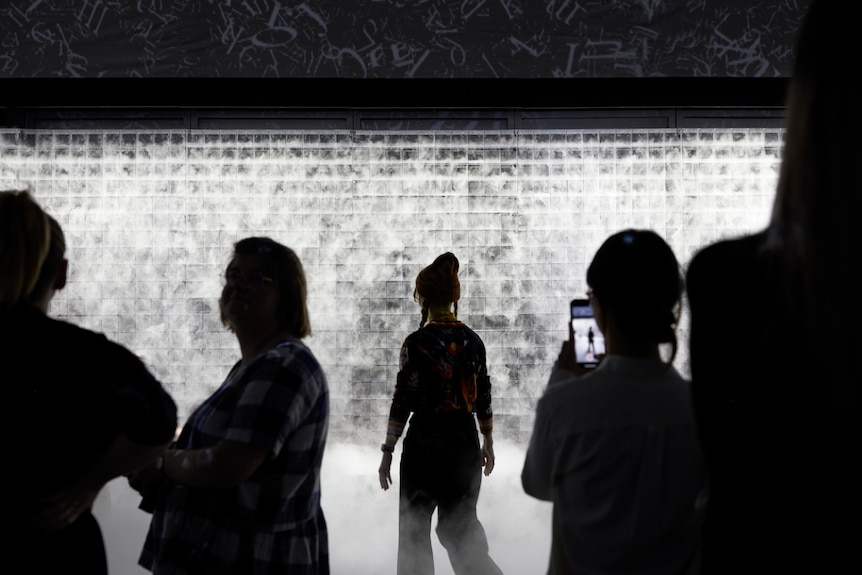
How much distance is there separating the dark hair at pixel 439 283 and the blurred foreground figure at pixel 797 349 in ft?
7.55

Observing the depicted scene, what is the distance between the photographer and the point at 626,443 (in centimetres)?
117

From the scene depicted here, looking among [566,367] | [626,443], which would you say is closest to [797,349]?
[626,443]

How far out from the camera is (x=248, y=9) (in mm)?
3729

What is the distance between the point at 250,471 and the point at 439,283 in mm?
1769

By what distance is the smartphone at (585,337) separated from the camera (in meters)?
1.59

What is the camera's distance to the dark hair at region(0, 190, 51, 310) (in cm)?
121

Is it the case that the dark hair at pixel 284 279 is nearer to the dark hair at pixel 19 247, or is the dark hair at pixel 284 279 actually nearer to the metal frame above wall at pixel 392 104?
the dark hair at pixel 19 247

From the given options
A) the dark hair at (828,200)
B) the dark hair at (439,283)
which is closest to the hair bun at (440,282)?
the dark hair at (439,283)

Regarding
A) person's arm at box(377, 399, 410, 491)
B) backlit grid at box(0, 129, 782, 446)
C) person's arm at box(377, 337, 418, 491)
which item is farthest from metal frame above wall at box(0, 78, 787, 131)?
person's arm at box(377, 399, 410, 491)

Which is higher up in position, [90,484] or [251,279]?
[251,279]

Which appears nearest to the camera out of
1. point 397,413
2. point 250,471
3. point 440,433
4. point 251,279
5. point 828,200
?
point 828,200

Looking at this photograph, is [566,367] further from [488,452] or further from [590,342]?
[488,452]

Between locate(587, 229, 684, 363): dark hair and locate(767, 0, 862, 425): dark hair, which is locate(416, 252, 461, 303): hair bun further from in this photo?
locate(767, 0, 862, 425): dark hair

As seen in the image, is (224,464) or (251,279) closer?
(224,464)
